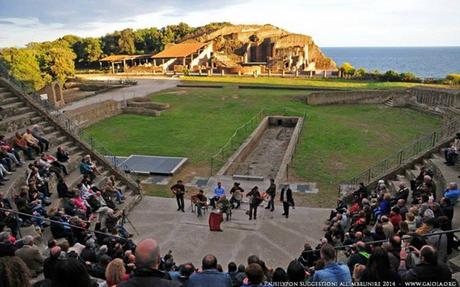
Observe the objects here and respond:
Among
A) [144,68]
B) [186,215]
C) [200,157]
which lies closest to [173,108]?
[200,157]

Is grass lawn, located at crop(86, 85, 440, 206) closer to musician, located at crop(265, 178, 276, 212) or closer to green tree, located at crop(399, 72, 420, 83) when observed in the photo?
musician, located at crop(265, 178, 276, 212)

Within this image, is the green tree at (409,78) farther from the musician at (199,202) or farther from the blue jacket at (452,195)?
the blue jacket at (452,195)

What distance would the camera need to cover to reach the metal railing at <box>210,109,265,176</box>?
70.6 ft

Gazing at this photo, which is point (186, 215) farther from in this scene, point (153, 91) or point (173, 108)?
point (153, 91)

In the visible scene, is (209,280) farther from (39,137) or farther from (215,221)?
(39,137)

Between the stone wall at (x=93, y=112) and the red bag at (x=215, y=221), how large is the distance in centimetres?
1958

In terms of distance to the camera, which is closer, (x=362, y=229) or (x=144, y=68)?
(x=362, y=229)

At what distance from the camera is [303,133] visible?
28.0 metres

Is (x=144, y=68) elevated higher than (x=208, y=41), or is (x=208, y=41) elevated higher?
(x=208, y=41)

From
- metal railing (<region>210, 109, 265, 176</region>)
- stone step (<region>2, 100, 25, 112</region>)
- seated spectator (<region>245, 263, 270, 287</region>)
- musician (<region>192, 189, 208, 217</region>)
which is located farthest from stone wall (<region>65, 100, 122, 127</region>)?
seated spectator (<region>245, 263, 270, 287</region>)

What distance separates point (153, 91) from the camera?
46.8 meters

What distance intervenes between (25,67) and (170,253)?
1808 inches

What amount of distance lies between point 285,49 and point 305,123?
202ft

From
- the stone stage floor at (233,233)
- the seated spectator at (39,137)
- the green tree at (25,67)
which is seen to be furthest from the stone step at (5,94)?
the green tree at (25,67)
